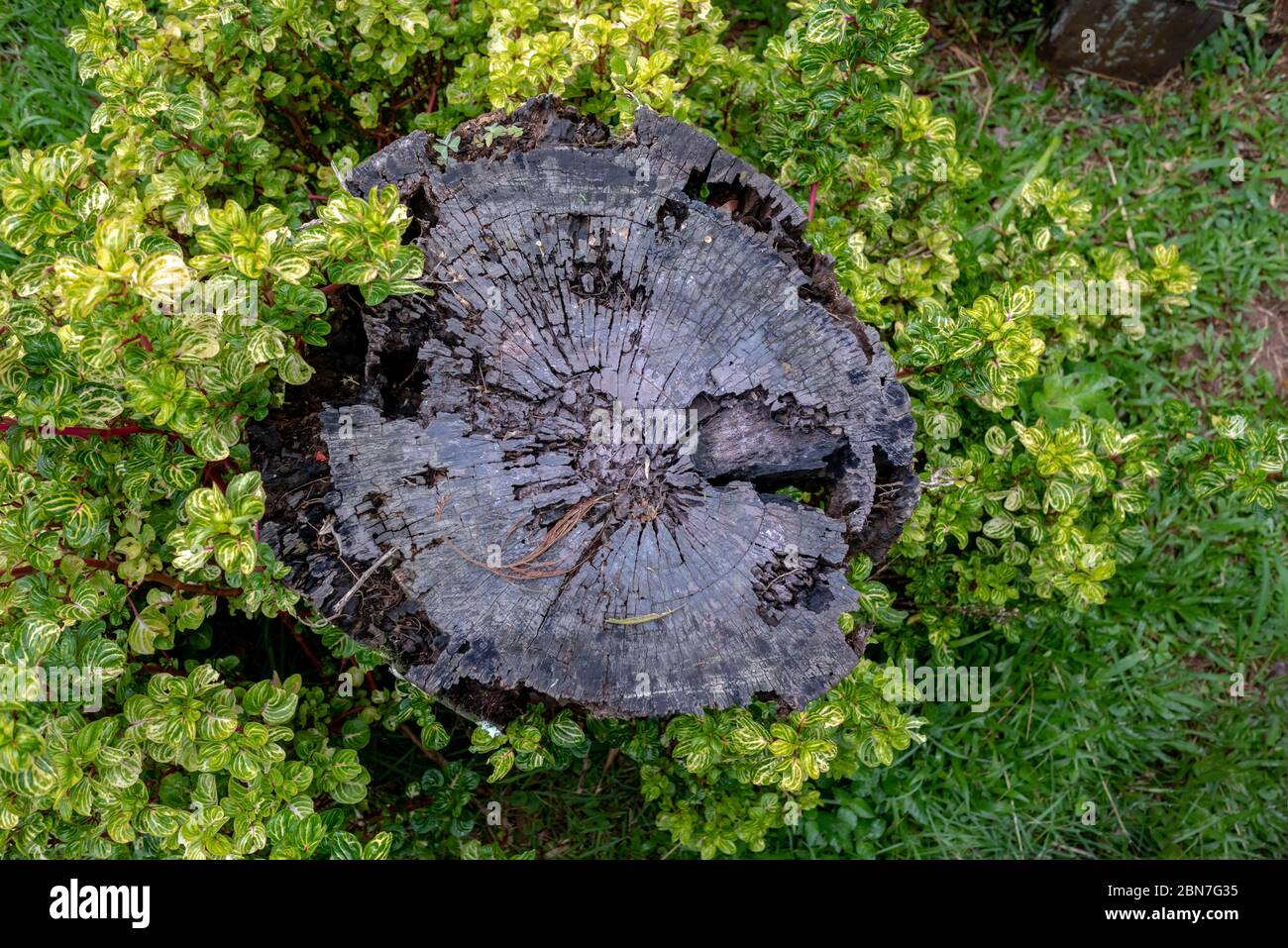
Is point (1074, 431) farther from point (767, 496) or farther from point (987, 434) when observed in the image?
point (767, 496)

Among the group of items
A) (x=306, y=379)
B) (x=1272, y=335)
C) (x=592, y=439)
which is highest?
(x=1272, y=335)

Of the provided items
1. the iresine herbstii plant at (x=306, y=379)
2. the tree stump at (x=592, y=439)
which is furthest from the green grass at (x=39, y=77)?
the tree stump at (x=592, y=439)

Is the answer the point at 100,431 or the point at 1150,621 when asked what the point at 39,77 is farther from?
the point at 1150,621

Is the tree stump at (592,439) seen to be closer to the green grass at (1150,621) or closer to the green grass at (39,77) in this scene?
the green grass at (1150,621)

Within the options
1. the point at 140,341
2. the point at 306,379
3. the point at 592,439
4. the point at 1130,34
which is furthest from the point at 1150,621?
the point at 140,341

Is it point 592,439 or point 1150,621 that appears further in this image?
point 1150,621

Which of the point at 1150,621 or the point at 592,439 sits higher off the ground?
the point at 592,439
